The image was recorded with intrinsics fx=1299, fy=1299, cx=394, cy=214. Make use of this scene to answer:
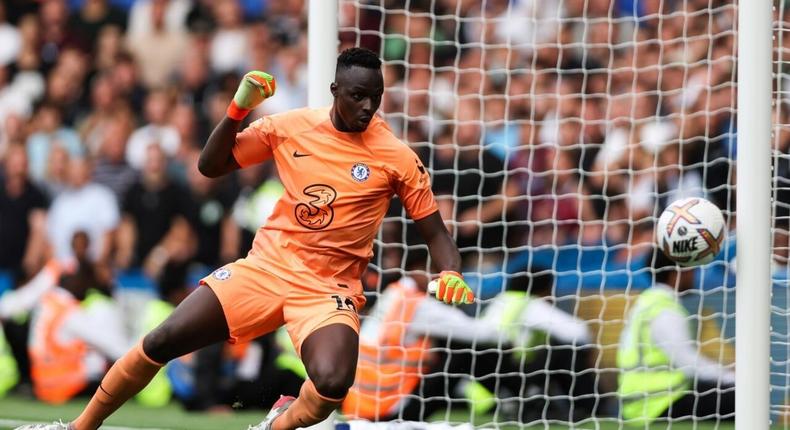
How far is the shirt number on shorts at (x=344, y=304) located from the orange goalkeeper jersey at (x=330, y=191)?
9 centimetres

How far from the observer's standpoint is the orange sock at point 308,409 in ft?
16.5

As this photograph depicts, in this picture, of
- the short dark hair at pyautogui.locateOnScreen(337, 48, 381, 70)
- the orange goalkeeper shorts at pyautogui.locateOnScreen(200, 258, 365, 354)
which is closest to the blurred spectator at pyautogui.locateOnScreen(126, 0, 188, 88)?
the orange goalkeeper shorts at pyautogui.locateOnScreen(200, 258, 365, 354)

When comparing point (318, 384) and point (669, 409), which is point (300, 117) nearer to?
point (318, 384)

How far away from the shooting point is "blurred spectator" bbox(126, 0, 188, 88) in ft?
29.1

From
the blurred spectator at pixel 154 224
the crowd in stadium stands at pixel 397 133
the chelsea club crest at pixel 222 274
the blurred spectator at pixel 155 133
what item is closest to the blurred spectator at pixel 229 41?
the crowd in stadium stands at pixel 397 133

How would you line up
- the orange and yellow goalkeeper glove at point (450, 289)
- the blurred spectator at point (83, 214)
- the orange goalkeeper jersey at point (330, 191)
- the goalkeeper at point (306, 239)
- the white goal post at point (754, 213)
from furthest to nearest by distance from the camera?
1. the blurred spectator at point (83, 214)
2. the white goal post at point (754, 213)
3. the orange goalkeeper jersey at point (330, 191)
4. the goalkeeper at point (306, 239)
5. the orange and yellow goalkeeper glove at point (450, 289)

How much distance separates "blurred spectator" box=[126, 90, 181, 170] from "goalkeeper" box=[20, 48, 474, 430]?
336 cm

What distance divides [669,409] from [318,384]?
9.93 ft

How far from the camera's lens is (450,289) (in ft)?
16.1

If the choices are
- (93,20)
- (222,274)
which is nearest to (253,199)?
(93,20)

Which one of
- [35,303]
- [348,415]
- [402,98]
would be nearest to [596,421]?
[348,415]

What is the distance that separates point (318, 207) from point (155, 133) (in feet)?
12.2

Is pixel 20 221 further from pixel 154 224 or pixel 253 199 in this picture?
pixel 253 199

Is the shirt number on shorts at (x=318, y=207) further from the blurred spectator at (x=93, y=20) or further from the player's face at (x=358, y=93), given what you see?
the blurred spectator at (x=93, y=20)
